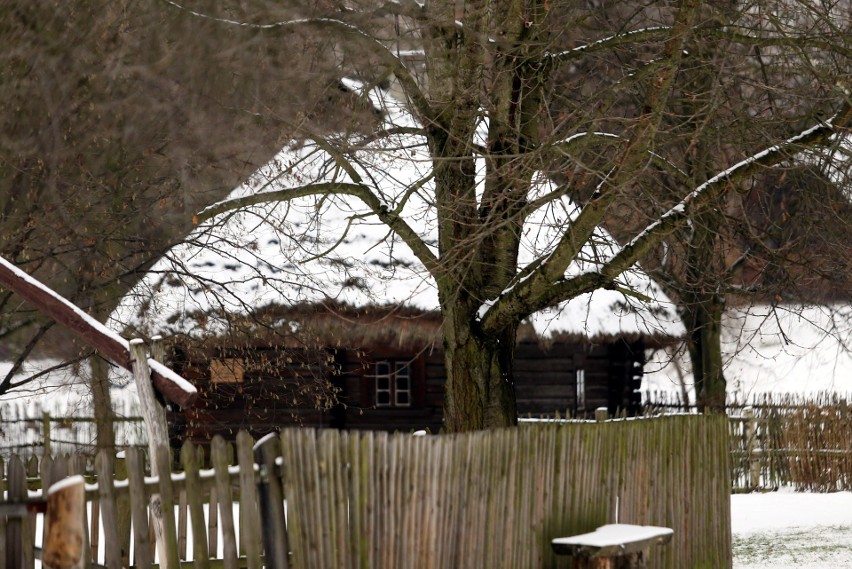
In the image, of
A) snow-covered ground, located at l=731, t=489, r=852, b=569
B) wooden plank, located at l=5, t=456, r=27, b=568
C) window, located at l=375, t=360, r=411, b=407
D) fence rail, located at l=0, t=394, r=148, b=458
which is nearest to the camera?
wooden plank, located at l=5, t=456, r=27, b=568

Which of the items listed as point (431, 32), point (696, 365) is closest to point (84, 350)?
point (431, 32)

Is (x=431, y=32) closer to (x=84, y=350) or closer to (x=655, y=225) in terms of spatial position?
(x=655, y=225)

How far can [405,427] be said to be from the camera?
18359 millimetres

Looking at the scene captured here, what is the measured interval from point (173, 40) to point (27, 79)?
212 centimetres

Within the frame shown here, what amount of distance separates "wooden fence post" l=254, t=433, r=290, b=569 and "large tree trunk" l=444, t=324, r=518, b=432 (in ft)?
13.1

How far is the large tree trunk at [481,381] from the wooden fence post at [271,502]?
401 centimetres

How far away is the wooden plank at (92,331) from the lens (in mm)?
5750

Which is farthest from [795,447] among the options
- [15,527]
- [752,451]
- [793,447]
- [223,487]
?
[15,527]

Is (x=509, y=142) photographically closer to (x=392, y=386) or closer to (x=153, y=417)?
(x=153, y=417)

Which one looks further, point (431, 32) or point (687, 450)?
point (431, 32)

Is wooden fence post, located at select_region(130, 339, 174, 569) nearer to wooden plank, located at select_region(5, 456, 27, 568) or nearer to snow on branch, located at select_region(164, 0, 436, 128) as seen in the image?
wooden plank, located at select_region(5, 456, 27, 568)

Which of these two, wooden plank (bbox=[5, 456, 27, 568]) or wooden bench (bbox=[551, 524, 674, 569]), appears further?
wooden bench (bbox=[551, 524, 674, 569])

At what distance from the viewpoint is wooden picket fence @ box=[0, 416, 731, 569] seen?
5137 mm

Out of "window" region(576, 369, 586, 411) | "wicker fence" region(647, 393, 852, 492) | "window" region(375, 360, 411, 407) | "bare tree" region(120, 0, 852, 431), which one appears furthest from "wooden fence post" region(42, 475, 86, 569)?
"window" region(576, 369, 586, 411)
